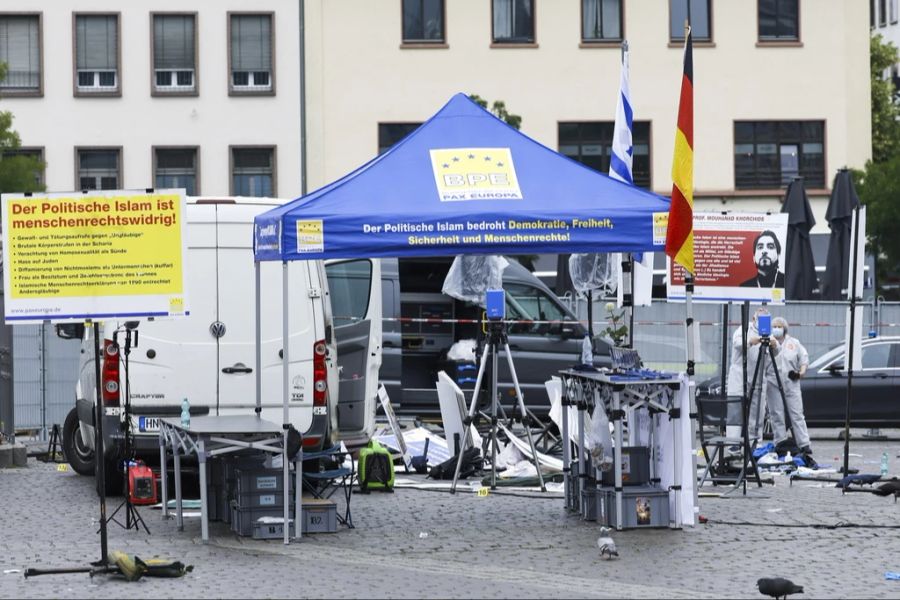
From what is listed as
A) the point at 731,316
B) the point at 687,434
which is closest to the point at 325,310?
A: the point at 687,434

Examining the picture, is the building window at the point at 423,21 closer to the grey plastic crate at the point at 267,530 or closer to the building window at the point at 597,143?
the building window at the point at 597,143

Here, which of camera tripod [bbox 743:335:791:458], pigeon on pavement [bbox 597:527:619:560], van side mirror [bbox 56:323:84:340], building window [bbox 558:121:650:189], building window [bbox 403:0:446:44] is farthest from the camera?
building window [bbox 558:121:650:189]

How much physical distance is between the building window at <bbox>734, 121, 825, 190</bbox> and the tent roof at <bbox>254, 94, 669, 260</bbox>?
3183cm

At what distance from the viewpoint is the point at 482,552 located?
39.9ft

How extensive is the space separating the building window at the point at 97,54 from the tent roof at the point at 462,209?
103 feet

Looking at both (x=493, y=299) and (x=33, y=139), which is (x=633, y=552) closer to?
(x=493, y=299)

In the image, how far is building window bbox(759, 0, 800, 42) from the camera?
4509cm

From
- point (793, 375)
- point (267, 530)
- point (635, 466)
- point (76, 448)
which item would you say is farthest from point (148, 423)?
point (793, 375)

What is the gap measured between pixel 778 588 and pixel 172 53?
118 ft

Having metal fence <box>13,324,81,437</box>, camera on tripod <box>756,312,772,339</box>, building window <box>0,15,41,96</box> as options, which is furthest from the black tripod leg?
building window <box>0,15,41,96</box>

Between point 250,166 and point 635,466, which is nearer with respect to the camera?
point 635,466

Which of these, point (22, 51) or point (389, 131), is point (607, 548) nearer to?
point (389, 131)

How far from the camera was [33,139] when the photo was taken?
43.7 meters

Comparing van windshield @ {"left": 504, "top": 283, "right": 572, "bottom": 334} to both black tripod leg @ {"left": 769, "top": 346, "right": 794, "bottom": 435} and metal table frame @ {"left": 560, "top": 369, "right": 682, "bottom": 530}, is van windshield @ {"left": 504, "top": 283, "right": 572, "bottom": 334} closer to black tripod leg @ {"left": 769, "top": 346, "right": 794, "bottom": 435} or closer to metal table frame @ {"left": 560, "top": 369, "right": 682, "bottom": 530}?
black tripod leg @ {"left": 769, "top": 346, "right": 794, "bottom": 435}
